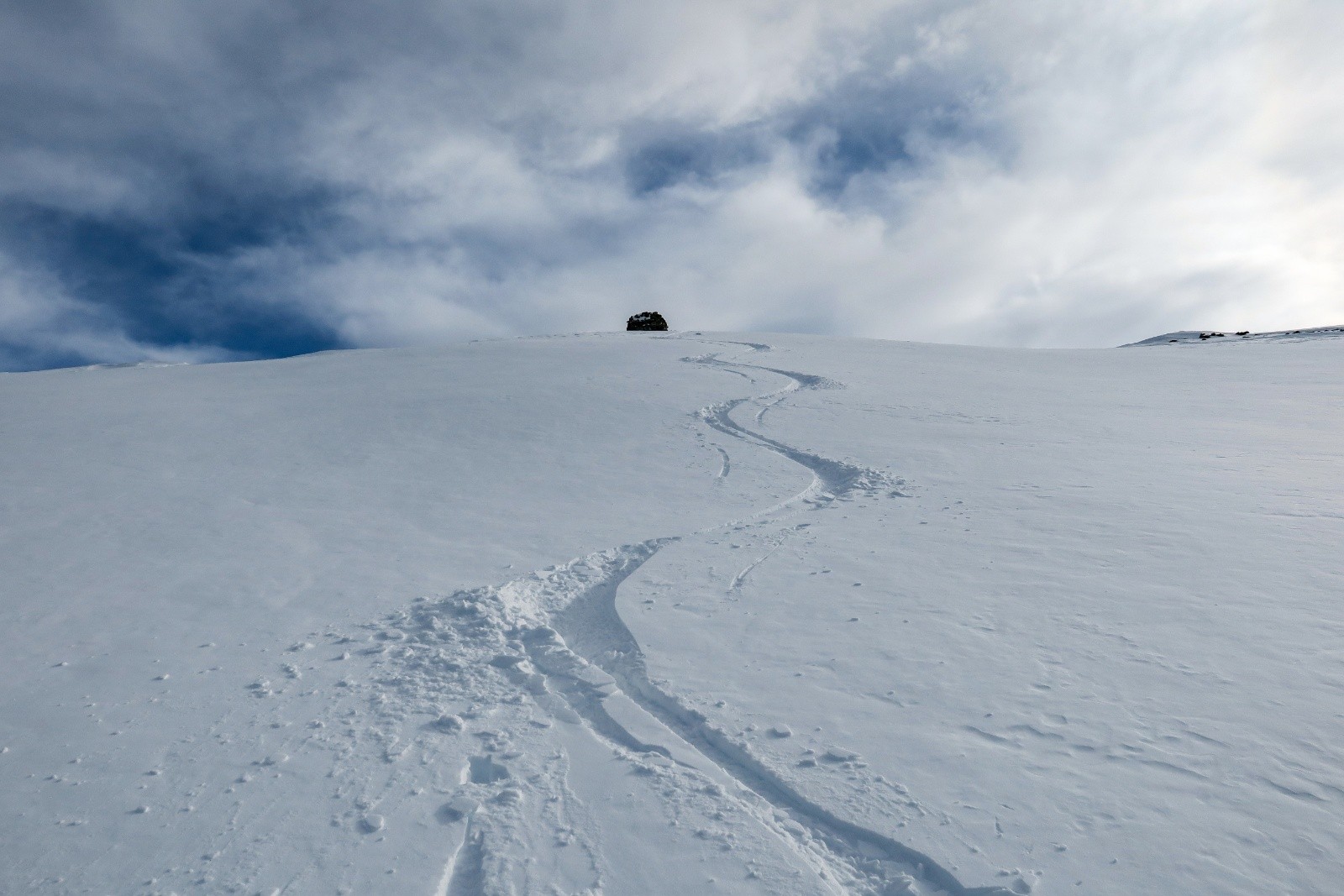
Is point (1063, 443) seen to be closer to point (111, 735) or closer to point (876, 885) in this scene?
point (876, 885)

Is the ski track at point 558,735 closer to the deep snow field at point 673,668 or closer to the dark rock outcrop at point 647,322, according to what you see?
the deep snow field at point 673,668

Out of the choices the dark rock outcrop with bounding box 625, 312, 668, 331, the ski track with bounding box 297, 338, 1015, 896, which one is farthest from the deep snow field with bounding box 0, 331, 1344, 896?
the dark rock outcrop with bounding box 625, 312, 668, 331

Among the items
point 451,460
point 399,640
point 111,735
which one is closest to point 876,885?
point 399,640

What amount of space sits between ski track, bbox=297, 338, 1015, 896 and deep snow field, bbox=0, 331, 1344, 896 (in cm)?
2

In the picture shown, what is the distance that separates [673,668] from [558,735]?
27.8 inches

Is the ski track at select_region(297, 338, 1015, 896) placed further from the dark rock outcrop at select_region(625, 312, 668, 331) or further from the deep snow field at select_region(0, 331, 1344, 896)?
the dark rock outcrop at select_region(625, 312, 668, 331)

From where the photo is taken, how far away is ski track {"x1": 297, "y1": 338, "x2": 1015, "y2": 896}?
246 cm

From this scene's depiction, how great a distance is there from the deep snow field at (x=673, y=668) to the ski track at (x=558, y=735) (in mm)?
16

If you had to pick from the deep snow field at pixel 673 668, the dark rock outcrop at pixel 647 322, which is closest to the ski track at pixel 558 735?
the deep snow field at pixel 673 668

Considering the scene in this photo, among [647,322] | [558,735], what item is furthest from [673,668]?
[647,322]

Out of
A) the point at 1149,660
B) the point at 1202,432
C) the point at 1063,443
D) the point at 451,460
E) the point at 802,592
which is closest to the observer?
the point at 1149,660

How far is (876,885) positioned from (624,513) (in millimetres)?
3821

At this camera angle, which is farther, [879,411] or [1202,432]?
[879,411]

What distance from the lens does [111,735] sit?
3.15 metres
